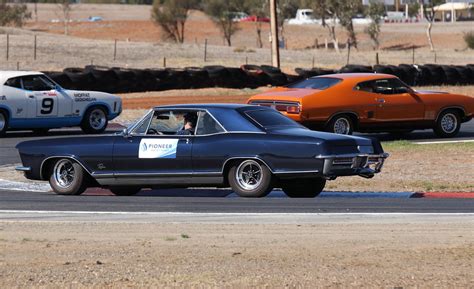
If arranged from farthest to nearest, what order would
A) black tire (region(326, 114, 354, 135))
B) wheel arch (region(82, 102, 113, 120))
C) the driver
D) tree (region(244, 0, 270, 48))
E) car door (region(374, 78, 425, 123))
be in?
tree (region(244, 0, 270, 48)) → wheel arch (region(82, 102, 113, 120)) → car door (region(374, 78, 425, 123)) → black tire (region(326, 114, 354, 135)) → the driver

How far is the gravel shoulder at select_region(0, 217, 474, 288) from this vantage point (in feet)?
25.9

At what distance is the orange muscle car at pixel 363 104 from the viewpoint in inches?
809

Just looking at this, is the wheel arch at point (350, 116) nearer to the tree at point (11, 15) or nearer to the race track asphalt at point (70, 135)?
the race track asphalt at point (70, 135)

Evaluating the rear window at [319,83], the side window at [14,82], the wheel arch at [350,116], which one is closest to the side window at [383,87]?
the wheel arch at [350,116]

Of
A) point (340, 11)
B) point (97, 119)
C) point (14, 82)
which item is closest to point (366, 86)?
point (97, 119)

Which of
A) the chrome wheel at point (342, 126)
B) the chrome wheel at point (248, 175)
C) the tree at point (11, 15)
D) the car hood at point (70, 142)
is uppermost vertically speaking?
the tree at point (11, 15)

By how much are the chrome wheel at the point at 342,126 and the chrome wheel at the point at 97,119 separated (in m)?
6.05

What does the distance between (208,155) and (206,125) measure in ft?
1.50

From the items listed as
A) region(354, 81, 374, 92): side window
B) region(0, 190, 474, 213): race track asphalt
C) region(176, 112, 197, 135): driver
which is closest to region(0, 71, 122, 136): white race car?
region(354, 81, 374, 92): side window

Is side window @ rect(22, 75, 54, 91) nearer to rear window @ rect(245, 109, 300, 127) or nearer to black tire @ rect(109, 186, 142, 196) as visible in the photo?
black tire @ rect(109, 186, 142, 196)

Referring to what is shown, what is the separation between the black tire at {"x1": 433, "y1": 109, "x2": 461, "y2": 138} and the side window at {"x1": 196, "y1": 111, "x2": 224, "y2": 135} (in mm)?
10069

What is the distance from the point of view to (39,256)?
8969mm

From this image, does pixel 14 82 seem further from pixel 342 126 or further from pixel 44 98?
pixel 342 126

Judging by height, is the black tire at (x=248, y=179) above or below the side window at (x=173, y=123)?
below
